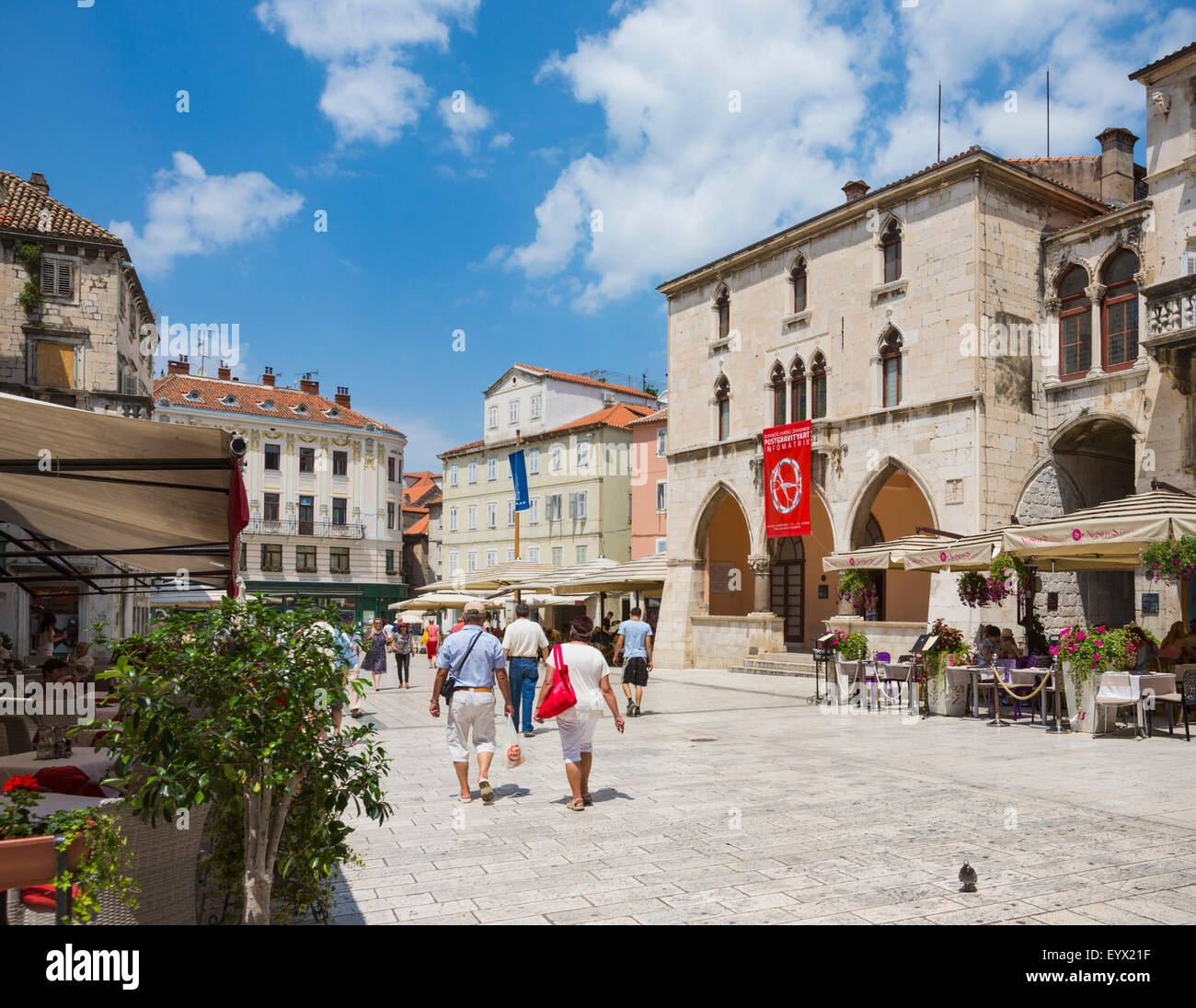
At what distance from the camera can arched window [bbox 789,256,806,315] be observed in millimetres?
26969

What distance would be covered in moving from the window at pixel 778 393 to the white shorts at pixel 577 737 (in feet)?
66.1

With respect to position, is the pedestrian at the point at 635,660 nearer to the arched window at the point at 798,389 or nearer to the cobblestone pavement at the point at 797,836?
the cobblestone pavement at the point at 797,836

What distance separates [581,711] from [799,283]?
21.5m

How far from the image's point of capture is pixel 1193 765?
10.3 meters

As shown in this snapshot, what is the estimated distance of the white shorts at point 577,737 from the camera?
8.15 m

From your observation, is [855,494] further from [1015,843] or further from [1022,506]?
[1015,843]

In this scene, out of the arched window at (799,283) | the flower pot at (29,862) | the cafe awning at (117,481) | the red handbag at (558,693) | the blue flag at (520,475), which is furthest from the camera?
the blue flag at (520,475)

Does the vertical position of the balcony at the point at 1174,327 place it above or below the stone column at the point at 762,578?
above

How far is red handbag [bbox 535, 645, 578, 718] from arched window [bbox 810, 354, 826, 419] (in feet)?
62.0

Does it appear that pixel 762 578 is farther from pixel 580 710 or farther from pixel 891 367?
pixel 580 710

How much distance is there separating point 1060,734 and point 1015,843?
6928 mm

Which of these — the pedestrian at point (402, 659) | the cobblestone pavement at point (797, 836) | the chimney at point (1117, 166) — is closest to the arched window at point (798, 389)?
the chimney at point (1117, 166)

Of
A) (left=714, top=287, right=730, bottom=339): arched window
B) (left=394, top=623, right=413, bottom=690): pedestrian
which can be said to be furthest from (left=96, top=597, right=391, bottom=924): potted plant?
(left=714, top=287, right=730, bottom=339): arched window

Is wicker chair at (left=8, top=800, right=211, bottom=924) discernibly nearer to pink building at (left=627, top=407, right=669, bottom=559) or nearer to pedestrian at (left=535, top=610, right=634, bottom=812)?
pedestrian at (left=535, top=610, right=634, bottom=812)
